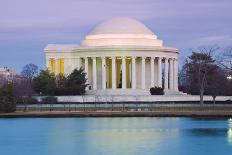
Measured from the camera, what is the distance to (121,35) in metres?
124

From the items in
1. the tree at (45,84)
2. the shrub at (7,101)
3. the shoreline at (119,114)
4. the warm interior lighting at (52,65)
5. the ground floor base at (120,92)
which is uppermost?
the warm interior lighting at (52,65)

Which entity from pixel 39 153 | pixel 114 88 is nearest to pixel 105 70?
pixel 114 88

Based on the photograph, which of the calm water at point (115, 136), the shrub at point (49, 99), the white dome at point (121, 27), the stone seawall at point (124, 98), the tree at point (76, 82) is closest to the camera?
the calm water at point (115, 136)

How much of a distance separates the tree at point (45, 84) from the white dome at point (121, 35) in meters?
12.9

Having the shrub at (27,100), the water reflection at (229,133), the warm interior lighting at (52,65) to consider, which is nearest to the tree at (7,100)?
the shrub at (27,100)

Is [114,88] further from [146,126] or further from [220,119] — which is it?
[146,126]

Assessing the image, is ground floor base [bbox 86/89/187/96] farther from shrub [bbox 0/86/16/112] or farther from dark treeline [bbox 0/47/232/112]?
shrub [bbox 0/86/16/112]

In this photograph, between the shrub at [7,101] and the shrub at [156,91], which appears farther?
the shrub at [156,91]

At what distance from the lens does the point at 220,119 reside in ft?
243

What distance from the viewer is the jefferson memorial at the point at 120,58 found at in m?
121

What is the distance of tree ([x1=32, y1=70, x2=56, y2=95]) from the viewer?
364 feet

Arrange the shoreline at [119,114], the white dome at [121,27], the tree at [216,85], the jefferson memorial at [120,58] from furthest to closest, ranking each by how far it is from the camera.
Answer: the white dome at [121,27] < the jefferson memorial at [120,58] < the tree at [216,85] < the shoreline at [119,114]

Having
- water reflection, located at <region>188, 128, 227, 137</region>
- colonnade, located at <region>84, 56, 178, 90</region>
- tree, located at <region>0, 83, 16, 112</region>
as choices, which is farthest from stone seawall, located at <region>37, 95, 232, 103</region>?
water reflection, located at <region>188, 128, 227, 137</region>

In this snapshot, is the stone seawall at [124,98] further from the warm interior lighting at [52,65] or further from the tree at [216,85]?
the warm interior lighting at [52,65]
